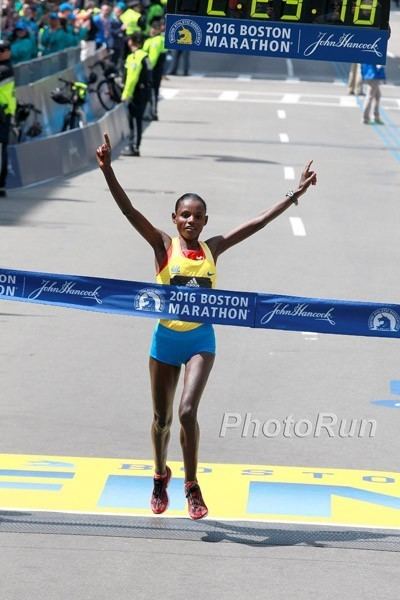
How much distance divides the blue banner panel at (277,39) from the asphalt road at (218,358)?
2.68m

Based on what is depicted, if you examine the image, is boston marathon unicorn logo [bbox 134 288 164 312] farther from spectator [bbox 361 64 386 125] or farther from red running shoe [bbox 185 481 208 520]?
spectator [bbox 361 64 386 125]

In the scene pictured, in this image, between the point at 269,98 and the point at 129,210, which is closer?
the point at 129,210

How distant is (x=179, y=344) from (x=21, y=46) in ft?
82.8

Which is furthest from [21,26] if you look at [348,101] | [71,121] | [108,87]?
[348,101]

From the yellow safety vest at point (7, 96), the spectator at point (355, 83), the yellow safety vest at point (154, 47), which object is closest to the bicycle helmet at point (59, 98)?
the yellow safety vest at point (7, 96)

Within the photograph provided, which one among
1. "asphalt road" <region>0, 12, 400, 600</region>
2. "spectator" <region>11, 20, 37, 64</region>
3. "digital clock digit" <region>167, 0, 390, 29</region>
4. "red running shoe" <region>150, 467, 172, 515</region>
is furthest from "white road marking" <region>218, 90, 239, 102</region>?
"red running shoe" <region>150, 467, 172, 515</region>

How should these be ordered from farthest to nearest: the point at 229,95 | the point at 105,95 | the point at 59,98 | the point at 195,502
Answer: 1. the point at 229,95
2. the point at 105,95
3. the point at 59,98
4. the point at 195,502

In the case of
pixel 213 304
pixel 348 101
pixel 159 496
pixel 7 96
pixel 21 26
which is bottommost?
pixel 348 101

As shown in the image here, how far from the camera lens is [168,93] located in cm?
4559

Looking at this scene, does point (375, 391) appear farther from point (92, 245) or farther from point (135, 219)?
point (92, 245)

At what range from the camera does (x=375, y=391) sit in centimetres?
1275

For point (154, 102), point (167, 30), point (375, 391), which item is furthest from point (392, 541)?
point (154, 102)

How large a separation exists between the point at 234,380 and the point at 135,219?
4.07 metres

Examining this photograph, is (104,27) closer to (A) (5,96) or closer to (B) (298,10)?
(A) (5,96)
